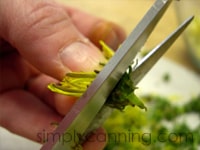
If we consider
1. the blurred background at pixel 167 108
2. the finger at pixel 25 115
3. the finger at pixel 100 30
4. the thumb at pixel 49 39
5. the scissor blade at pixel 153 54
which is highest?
the scissor blade at pixel 153 54

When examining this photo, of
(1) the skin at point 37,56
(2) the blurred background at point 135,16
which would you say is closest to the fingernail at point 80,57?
(1) the skin at point 37,56

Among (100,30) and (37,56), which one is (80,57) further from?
(100,30)

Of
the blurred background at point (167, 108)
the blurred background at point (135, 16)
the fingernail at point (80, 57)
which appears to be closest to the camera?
the fingernail at point (80, 57)

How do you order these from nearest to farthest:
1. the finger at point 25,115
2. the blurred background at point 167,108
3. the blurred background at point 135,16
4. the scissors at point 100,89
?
1. the scissors at point 100,89
2. the finger at point 25,115
3. the blurred background at point 167,108
4. the blurred background at point 135,16

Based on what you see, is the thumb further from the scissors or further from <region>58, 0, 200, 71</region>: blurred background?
<region>58, 0, 200, 71</region>: blurred background

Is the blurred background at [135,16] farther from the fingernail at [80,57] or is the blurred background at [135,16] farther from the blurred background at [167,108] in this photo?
the fingernail at [80,57]

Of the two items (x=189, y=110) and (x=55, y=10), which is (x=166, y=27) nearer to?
(x=189, y=110)

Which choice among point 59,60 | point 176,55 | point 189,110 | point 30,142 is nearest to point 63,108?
point 59,60
